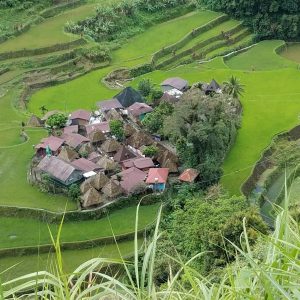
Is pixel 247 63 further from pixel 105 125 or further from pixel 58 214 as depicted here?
pixel 58 214

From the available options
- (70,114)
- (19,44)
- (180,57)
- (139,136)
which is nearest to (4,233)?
(139,136)

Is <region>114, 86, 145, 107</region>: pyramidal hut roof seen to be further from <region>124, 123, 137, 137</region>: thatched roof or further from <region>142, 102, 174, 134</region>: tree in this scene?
<region>124, 123, 137, 137</region>: thatched roof

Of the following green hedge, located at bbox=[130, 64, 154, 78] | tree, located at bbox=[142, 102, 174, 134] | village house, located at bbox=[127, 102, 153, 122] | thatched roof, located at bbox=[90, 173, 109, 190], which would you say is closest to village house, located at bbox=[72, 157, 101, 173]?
thatched roof, located at bbox=[90, 173, 109, 190]

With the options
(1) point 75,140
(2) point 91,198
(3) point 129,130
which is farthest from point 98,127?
(2) point 91,198

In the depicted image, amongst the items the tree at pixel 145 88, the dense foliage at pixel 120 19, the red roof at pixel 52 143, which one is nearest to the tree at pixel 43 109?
the red roof at pixel 52 143

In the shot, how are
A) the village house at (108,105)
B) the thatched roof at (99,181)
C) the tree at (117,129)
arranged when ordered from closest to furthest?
1. the thatched roof at (99,181)
2. the tree at (117,129)
3. the village house at (108,105)

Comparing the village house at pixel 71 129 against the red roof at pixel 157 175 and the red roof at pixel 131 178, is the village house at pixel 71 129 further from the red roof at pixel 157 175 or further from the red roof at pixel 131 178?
the red roof at pixel 157 175

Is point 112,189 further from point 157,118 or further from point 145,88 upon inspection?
point 145,88
